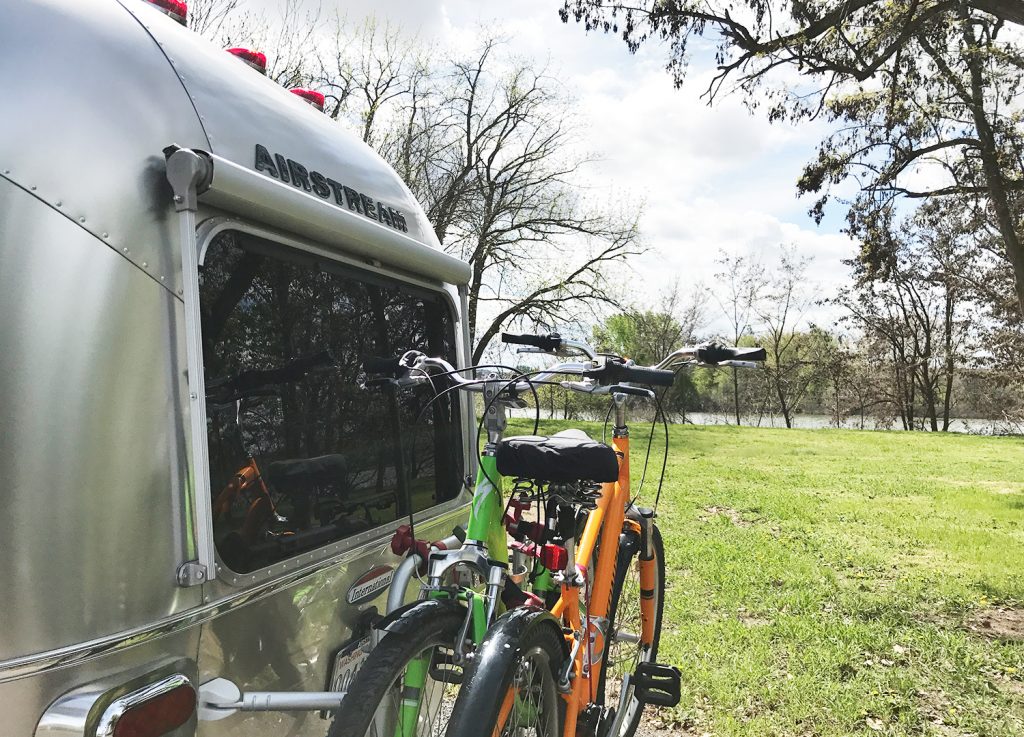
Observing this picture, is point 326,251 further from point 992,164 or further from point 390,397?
A: point 992,164

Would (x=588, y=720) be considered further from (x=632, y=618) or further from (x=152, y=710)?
(x=152, y=710)

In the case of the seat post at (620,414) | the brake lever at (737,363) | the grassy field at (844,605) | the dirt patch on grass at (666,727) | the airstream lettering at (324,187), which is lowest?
the dirt patch on grass at (666,727)

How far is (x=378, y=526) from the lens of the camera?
8.28 ft

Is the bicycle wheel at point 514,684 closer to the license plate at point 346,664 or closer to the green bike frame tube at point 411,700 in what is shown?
the green bike frame tube at point 411,700

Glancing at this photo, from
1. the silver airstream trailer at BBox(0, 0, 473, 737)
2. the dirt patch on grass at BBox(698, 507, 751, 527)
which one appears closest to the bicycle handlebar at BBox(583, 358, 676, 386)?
the silver airstream trailer at BBox(0, 0, 473, 737)

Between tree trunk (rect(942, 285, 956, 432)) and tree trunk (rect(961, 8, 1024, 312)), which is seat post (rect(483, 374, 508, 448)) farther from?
tree trunk (rect(942, 285, 956, 432))

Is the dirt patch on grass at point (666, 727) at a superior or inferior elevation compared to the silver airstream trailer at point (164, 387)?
inferior

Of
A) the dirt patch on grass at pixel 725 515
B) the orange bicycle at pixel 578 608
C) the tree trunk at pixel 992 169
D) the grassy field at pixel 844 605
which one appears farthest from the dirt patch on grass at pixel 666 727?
the tree trunk at pixel 992 169

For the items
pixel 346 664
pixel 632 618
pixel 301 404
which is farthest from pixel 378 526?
pixel 632 618

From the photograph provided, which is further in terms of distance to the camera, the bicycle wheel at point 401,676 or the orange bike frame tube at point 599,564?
the orange bike frame tube at point 599,564

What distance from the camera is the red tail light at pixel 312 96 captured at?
2982 millimetres

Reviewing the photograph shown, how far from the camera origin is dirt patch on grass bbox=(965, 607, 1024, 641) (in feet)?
17.4

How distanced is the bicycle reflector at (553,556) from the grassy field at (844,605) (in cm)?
216

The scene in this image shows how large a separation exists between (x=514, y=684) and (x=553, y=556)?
470 millimetres
